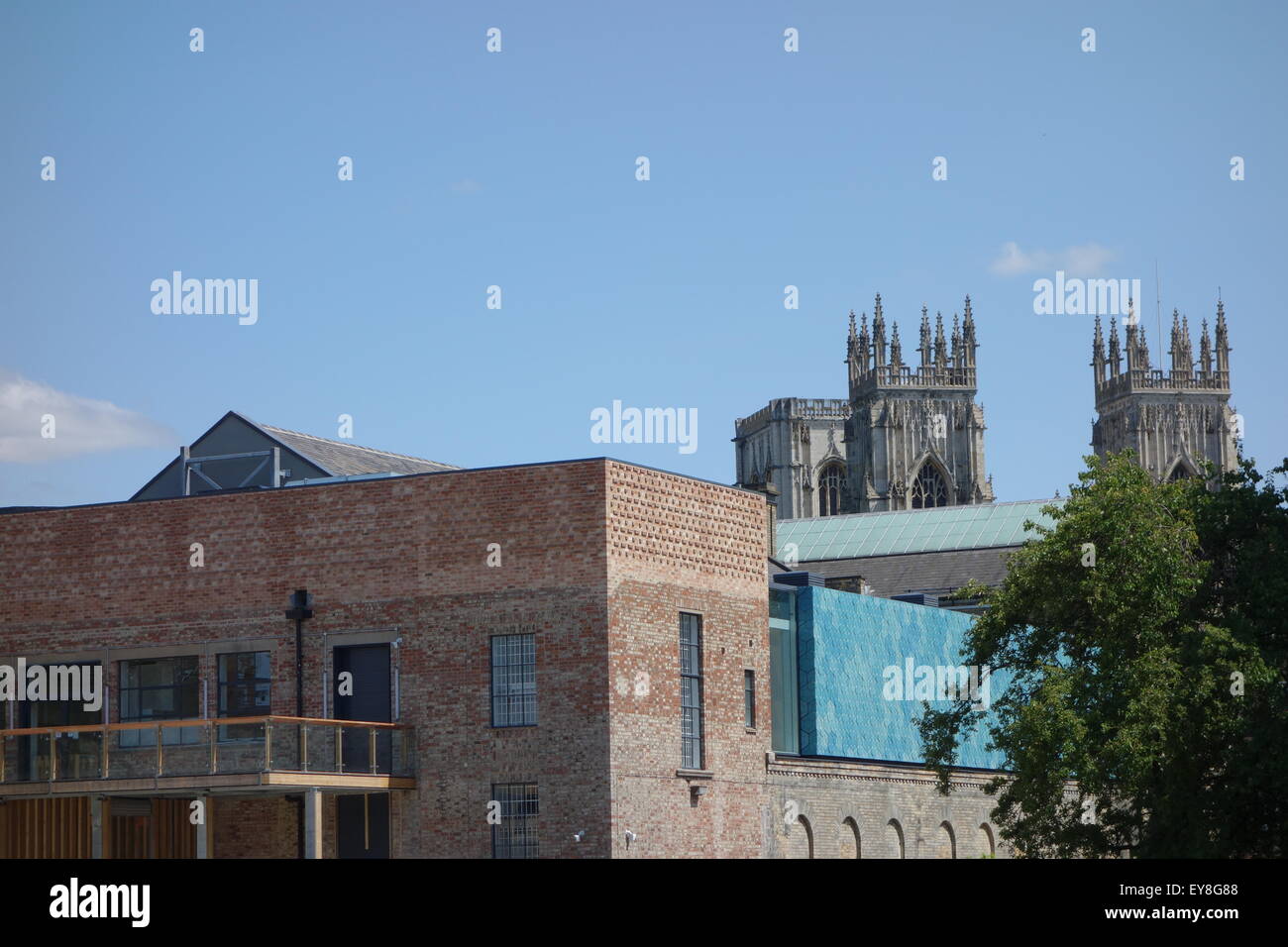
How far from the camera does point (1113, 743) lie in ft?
122

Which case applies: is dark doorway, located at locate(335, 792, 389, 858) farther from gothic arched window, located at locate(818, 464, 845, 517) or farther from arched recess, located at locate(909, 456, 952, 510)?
gothic arched window, located at locate(818, 464, 845, 517)

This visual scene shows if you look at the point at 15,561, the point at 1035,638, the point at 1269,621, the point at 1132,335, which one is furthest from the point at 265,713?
the point at 1132,335

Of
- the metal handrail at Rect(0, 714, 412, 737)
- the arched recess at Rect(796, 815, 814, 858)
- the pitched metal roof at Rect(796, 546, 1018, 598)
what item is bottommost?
the arched recess at Rect(796, 815, 814, 858)

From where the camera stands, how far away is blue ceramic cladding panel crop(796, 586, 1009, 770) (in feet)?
155

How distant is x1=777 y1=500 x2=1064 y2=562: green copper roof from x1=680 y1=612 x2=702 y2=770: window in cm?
4398

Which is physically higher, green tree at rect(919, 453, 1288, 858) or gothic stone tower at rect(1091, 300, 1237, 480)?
gothic stone tower at rect(1091, 300, 1237, 480)

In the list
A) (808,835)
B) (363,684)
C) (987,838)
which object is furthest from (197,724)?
(987,838)

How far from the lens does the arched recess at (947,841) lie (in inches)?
2023

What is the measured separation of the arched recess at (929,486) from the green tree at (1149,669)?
105504 mm

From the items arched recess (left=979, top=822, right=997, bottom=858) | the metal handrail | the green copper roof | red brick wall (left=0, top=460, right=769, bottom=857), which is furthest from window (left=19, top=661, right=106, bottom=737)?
the green copper roof

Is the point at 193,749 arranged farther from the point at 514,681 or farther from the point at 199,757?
the point at 514,681

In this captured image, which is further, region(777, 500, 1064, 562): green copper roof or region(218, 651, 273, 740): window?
region(777, 500, 1064, 562): green copper roof
